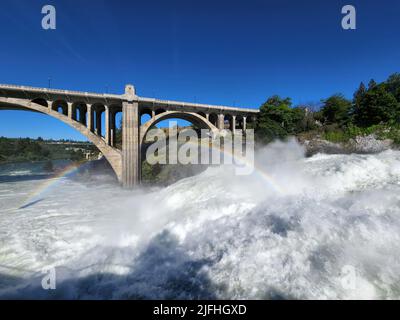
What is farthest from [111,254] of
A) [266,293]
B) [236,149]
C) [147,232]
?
[236,149]

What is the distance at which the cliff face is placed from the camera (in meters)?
11.3

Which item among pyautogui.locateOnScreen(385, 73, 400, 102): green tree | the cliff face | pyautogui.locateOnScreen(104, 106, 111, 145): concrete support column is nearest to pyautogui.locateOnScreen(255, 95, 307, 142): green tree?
the cliff face

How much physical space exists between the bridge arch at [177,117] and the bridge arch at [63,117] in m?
2.73

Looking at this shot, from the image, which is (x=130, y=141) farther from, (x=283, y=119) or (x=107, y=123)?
(x=283, y=119)

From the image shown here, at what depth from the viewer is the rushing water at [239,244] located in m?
3.01

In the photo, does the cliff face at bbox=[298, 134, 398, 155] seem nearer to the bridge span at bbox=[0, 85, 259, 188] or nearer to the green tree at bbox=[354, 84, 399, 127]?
the green tree at bbox=[354, 84, 399, 127]

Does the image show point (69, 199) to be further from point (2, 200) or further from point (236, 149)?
point (236, 149)

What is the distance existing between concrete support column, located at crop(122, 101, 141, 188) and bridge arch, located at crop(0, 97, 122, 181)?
0.77 metres

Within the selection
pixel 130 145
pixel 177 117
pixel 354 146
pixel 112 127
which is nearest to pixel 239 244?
pixel 354 146

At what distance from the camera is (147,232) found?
5.42m

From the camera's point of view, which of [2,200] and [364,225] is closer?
[364,225]

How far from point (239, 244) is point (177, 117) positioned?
62.1ft

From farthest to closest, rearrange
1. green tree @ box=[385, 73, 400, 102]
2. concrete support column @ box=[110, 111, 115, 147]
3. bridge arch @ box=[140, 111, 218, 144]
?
green tree @ box=[385, 73, 400, 102]
bridge arch @ box=[140, 111, 218, 144]
concrete support column @ box=[110, 111, 115, 147]
